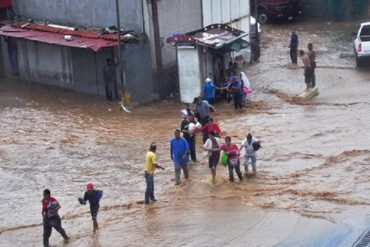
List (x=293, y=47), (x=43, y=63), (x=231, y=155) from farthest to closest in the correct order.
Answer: (x=293, y=47), (x=43, y=63), (x=231, y=155)

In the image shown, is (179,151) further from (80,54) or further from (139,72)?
(80,54)

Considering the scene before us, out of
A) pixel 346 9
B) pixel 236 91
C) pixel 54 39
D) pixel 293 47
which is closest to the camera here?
pixel 236 91

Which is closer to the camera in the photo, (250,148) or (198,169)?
(250,148)

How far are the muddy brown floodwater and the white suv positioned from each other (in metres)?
0.72

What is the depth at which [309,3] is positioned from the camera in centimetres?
3897

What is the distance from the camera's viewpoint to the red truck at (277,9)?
123 ft

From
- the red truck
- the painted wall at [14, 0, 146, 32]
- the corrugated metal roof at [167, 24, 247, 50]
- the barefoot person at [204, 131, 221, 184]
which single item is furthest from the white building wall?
the barefoot person at [204, 131, 221, 184]

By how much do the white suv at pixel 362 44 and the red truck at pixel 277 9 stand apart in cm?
873

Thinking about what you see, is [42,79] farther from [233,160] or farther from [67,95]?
[233,160]

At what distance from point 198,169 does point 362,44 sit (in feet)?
36.2

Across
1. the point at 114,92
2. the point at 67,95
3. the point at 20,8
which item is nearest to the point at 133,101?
the point at 114,92

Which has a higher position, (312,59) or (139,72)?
(312,59)

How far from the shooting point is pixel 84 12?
27531 millimetres

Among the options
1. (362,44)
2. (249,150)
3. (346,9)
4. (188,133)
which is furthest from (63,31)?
(346,9)
